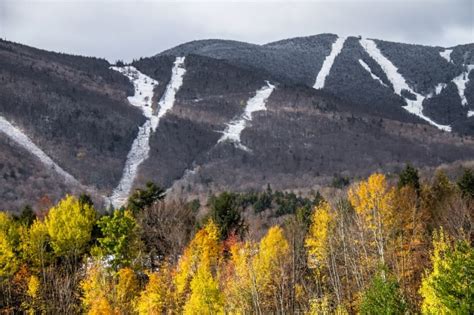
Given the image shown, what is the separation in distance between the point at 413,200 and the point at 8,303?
136 feet

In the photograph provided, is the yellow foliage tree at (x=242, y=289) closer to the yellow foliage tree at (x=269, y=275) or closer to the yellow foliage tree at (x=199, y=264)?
the yellow foliage tree at (x=269, y=275)

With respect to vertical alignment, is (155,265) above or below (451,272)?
below

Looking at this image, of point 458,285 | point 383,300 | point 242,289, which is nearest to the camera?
point 458,285

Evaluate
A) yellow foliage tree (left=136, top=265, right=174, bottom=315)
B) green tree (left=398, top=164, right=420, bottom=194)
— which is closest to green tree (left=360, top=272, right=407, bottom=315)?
yellow foliage tree (left=136, top=265, right=174, bottom=315)

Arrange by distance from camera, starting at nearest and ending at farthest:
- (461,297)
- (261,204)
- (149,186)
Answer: (461,297) < (149,186) < (261,204)

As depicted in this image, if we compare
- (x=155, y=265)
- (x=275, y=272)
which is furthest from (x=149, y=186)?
(x=275, y=272)

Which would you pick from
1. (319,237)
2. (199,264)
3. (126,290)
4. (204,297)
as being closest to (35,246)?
(126,290)

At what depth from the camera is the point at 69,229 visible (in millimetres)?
67250

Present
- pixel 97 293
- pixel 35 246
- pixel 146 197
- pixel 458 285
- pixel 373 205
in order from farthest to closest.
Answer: pixel 146 197, pixel 35 246, pixel 373 205, pixel 97 293, pixel 458 285

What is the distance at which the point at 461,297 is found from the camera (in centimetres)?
2719

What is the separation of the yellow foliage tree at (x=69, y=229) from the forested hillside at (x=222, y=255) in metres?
0.12

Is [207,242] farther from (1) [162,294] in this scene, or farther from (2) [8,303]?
(2) [8,303]

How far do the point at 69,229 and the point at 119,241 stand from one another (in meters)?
8.87

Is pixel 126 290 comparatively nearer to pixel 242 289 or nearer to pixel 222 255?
pixel 222 255
